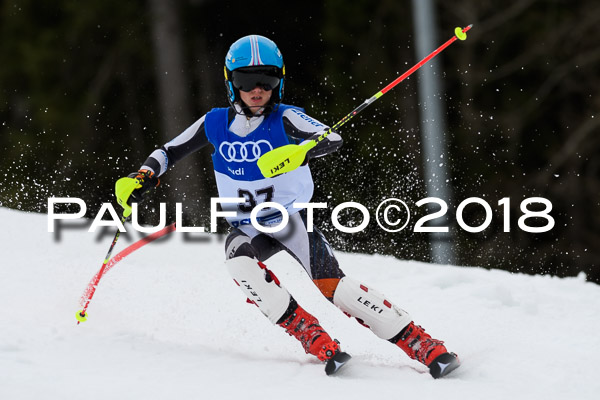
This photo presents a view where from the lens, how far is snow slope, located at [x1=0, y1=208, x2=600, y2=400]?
11.6 ft

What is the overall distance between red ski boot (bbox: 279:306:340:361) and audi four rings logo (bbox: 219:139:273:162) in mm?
807

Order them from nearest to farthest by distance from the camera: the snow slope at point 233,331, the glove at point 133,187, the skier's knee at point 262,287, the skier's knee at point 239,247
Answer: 1. the snow slope at point 233,331
2. the skier's knee at point 262,287
3. the skier's knee at point 239,247
4. the glove at point 133,187

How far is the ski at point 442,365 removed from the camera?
3.85 metres

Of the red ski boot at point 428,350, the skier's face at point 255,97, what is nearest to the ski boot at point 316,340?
the red ski boot at point 428,350

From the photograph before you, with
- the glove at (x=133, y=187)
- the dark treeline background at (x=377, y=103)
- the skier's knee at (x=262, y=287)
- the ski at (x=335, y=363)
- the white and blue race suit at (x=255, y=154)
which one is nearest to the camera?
the ski at (x=335, y=363)

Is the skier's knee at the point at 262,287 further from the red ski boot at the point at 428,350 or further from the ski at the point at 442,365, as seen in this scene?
the ski at the point at 442,365

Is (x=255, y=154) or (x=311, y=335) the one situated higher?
(x=255, y=154)

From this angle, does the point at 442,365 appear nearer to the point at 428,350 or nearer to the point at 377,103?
the point at 428,350

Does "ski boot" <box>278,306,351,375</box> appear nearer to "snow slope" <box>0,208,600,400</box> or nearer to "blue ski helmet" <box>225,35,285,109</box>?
"snow slope" <box>0,208,600,400</box>

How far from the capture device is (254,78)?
13.8ft

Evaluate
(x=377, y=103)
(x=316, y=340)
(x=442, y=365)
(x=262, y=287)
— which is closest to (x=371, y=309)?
(x=316, y=340)

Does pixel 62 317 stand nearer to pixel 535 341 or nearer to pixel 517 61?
pixel 535 341

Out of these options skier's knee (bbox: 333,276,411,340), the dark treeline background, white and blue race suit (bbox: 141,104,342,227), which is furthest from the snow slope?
the dark treeline background

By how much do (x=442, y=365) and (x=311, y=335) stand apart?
63cm
